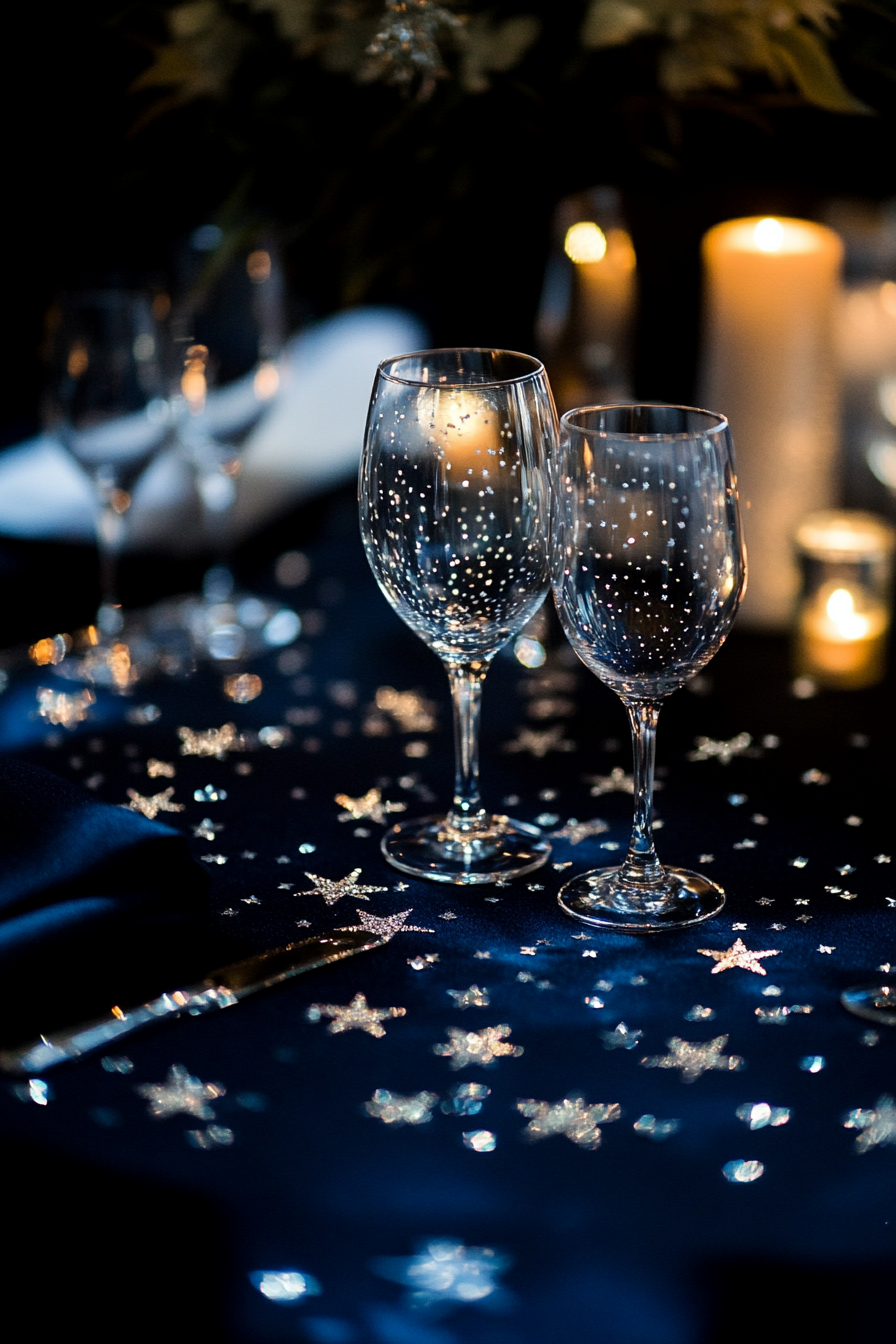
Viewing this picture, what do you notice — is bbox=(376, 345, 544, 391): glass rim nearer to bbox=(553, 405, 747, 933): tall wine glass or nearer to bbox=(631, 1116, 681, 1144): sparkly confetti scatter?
bbox=(553, 405, 747, 933): tall wine glass

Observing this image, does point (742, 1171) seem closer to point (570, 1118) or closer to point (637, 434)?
point (570, 1118)

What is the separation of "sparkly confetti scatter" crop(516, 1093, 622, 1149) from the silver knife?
15cm

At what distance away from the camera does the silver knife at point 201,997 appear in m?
0.64

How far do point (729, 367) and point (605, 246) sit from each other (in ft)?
0.47

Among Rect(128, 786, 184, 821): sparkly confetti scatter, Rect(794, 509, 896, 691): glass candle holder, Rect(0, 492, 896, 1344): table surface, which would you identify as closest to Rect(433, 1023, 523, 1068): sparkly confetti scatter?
Rect(0, 492, 896, 1344): table surface

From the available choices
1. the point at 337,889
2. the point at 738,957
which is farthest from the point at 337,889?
the point at 738,957

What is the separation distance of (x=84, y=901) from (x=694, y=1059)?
0.96 ft

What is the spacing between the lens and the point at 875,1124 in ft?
1.98

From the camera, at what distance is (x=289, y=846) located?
2.89ft

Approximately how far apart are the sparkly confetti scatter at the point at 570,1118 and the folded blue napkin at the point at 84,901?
7.8 inches

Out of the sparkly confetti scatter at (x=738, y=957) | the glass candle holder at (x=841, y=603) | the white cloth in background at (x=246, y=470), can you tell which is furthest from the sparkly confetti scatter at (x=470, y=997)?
the white cloth in background at (x=246, y=470)

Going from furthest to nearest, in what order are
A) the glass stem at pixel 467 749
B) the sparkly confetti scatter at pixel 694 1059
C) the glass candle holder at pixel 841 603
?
the glass candle holder at pixel 841 603 → the glass stem at pixel 467 749 → the sparkly confetti scatter at pixel 694 1059

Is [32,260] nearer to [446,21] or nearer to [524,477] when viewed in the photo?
[446,21]

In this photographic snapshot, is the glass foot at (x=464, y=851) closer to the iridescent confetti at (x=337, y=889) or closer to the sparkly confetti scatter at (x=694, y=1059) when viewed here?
the iridescent confetti at (x=337, y=889)
